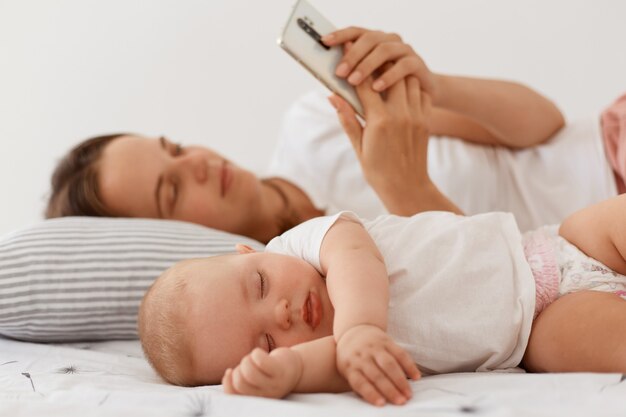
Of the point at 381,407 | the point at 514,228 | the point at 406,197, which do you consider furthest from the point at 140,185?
the point at 381,407

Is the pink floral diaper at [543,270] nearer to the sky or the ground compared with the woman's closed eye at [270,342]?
nearer to the sky

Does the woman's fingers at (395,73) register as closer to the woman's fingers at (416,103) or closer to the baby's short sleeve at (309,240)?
the woman's fingers at (416,103)

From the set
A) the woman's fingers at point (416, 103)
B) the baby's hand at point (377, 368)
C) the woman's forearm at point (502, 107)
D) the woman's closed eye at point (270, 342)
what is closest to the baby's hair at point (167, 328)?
the woman's closed eye at point (270, 342)

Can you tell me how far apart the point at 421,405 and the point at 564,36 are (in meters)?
1.68

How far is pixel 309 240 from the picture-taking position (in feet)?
3.24

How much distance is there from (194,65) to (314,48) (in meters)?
1.09

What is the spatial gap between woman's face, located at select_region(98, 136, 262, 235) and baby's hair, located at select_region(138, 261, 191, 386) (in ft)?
1.84

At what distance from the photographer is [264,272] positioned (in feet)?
3.16

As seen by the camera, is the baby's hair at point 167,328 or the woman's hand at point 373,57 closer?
the baby's hair at point 167,328

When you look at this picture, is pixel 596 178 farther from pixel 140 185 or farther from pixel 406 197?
pixel 140 185

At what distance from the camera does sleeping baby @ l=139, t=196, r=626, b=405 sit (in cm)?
87

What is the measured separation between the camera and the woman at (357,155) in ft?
4.17

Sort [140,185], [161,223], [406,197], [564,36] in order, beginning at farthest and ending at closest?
[564,36] < [140,185] < [161,223] < [406,197]

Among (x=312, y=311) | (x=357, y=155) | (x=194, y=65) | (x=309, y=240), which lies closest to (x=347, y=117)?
(x=357, y=155)
